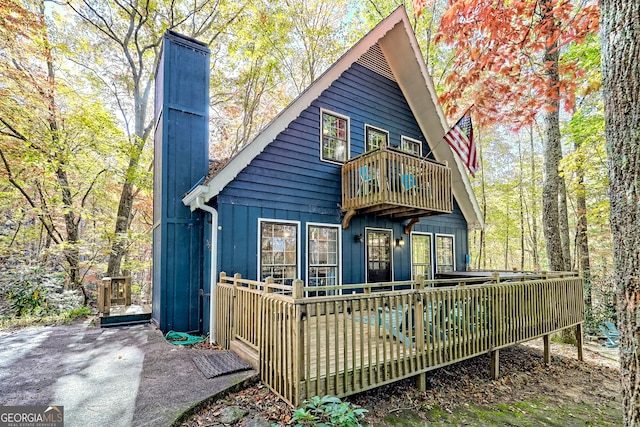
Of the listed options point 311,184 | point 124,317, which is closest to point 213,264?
point 311,184

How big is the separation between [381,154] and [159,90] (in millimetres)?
5654

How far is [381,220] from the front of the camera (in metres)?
8.46

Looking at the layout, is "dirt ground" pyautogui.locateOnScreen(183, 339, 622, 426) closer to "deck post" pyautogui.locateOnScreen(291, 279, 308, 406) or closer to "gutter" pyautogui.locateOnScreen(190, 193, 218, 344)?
"deck post" pyautogui.locateOnScreen(291, 279, 308, 406)

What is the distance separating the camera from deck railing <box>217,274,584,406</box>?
3.46m

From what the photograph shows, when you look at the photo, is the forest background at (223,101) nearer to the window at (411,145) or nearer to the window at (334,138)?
the window at (411,145)

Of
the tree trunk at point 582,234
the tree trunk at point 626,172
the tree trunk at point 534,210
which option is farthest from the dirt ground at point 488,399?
the tree trunk at point 534,210

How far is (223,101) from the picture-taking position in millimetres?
14453

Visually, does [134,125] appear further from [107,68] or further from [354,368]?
[354,368]

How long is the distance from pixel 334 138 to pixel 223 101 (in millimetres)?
8931

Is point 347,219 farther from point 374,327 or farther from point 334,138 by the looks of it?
point 374,327

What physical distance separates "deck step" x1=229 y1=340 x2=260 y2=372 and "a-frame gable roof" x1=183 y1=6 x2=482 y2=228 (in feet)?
8.42

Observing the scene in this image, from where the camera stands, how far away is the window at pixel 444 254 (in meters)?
9.93

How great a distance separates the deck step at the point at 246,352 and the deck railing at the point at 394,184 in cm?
369

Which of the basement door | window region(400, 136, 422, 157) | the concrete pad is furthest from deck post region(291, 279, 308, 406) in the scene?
window region(400, 136, 422, 157)
